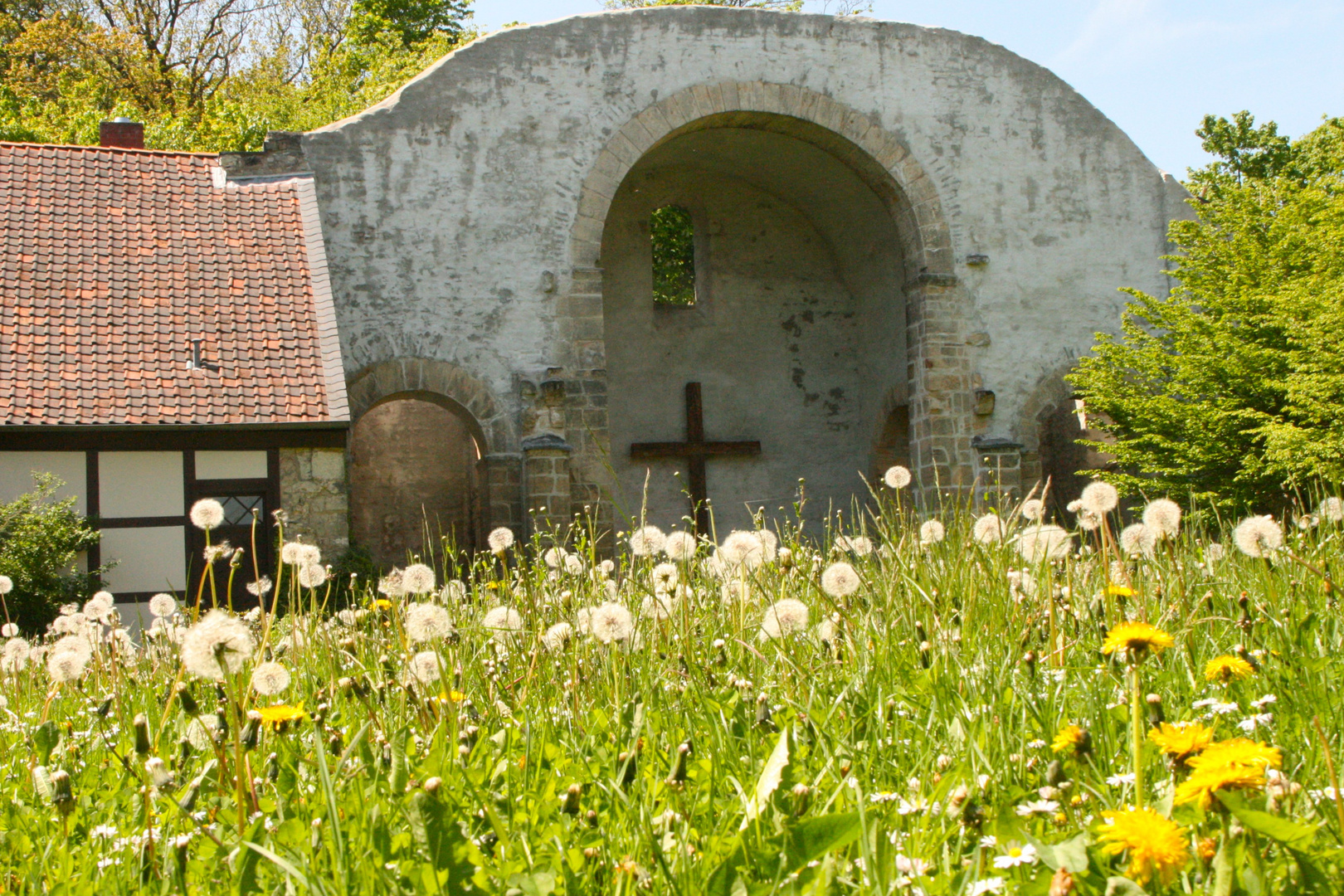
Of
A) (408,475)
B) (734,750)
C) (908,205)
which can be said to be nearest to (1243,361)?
(908,205)

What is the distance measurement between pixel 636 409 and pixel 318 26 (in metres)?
19.3

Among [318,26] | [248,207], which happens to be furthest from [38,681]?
[318,26]

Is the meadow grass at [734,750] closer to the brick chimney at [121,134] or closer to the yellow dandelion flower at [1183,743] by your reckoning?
the yellow dandelion flower at [1183,743]

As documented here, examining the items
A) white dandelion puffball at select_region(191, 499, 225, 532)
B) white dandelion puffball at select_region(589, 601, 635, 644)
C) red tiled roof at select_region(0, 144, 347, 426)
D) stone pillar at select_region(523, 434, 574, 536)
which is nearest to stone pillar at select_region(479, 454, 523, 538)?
stone pillar at select_region(523, 434, 574, 536)

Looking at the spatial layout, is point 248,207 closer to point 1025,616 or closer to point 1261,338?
point 1261,338

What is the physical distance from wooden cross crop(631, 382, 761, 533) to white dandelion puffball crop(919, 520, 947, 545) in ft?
40.9

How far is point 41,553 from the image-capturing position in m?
9.22

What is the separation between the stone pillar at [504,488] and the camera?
509 inches

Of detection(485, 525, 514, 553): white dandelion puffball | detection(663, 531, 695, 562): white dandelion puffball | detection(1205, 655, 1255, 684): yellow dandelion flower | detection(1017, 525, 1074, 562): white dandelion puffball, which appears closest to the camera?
detection(1205, 655, 1255, 684): yellow dandelion flower

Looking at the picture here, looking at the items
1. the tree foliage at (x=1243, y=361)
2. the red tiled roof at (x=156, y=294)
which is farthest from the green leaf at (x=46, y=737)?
the tree foliage at (x=1243, y=361)

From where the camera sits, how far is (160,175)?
13117mm

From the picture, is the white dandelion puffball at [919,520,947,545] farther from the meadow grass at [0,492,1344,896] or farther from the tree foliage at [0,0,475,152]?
the tree foliage at [0,0,475,152]

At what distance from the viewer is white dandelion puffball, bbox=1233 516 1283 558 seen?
9.01 ft

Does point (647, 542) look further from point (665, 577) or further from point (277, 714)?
point (277, 714)
